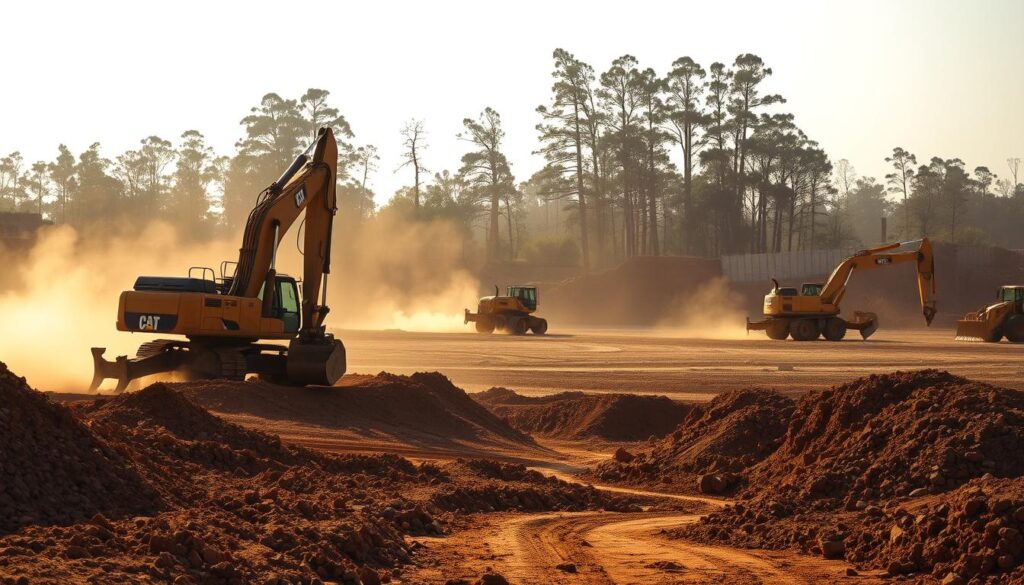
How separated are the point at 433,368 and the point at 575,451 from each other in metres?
17.6

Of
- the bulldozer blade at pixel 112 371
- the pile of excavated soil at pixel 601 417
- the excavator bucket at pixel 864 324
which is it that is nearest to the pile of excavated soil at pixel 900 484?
the pile of excavated soil at pixel 601 417

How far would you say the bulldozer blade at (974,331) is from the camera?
50.9m

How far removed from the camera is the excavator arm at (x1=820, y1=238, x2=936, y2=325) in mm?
49594

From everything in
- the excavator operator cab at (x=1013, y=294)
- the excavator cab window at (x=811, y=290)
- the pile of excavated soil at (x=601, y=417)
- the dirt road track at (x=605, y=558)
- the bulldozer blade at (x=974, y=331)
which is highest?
the excavator cab window at (x=811, y=290)

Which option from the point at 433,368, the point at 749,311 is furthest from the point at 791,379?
the point at 749,311

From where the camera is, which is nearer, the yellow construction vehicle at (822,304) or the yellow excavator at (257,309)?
the yellow excavator at (257,309)

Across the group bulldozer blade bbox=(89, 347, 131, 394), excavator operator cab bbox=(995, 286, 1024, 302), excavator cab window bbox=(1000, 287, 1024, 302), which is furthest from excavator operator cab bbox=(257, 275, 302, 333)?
excavator cab window bbox=(1000, 287, 1024, 302)

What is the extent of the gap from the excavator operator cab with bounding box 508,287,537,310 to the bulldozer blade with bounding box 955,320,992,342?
2068cm

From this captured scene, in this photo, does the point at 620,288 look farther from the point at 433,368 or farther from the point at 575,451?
the point at 575,451

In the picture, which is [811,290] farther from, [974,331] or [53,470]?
[53,470]

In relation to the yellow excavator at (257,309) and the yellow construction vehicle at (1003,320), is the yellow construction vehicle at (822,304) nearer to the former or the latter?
the yellow construction vehicle at (1003,320)

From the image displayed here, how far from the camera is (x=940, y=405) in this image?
1452cm

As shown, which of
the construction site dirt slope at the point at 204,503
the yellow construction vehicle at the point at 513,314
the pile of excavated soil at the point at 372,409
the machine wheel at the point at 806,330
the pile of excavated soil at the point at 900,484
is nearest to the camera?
the construction site dirt slope at the point at 204,503

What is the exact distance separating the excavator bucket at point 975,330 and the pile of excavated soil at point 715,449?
111 feet
